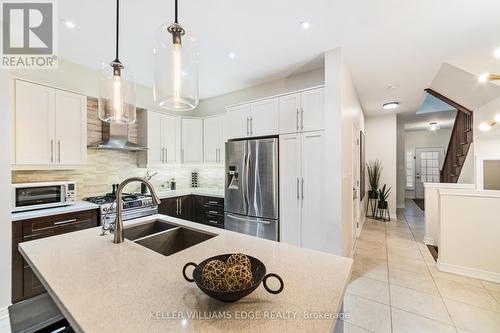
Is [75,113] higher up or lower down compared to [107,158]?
higher up

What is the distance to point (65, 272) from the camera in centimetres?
99

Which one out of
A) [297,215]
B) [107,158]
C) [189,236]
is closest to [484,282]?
[297,215]

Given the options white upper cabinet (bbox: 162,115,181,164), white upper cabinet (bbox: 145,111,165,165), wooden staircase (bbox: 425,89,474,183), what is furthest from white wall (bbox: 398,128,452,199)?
white upper cabinet (bbox: 145,111,165,165)

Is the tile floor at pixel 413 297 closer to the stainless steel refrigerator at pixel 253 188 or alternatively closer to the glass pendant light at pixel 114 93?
the stainless steel refrigerator at pixel 253 188

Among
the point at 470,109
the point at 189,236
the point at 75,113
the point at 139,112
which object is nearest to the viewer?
the point at 189,236

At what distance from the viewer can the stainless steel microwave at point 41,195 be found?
2.12 m

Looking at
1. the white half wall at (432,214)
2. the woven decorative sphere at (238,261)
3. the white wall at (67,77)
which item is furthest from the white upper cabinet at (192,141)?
the white half wall at (432,214)

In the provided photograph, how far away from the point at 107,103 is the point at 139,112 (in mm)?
2272

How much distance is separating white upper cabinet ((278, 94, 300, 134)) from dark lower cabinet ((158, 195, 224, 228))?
5.31ft

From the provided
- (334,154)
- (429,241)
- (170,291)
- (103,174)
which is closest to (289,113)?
(334,154)

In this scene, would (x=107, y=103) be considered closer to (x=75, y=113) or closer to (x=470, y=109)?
(x=75, y=113)

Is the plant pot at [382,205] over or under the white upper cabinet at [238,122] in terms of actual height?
under

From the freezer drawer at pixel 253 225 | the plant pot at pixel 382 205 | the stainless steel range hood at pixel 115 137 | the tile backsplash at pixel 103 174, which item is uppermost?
the stainless steel range hood at pixel 115 137

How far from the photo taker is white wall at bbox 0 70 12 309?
184cm
